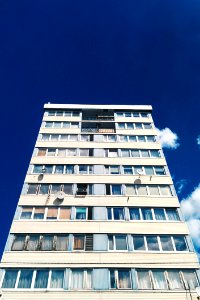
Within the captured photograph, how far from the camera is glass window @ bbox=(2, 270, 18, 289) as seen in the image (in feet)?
65.6

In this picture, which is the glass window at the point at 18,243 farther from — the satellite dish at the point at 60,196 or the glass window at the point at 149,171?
the glass window at the point at 149,171

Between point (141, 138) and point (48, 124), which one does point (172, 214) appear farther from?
point (48, 124)

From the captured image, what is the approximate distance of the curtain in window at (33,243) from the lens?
22.8 metres

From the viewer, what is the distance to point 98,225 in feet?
80.5

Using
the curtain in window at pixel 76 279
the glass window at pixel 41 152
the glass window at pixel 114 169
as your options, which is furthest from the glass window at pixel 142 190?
the glass window at pixel 41 152

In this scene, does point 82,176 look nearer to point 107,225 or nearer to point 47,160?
point 47,160

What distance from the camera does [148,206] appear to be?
26.7 metres

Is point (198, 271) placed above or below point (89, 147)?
below

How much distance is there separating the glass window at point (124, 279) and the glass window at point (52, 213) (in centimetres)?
843

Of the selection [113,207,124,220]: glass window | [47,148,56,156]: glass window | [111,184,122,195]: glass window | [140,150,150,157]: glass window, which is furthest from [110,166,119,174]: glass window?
[47,148,56,156]: glass window

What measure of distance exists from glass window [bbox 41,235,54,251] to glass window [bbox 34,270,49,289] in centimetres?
213

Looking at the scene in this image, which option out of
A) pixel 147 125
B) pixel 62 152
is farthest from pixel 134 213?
pixel 147 125
